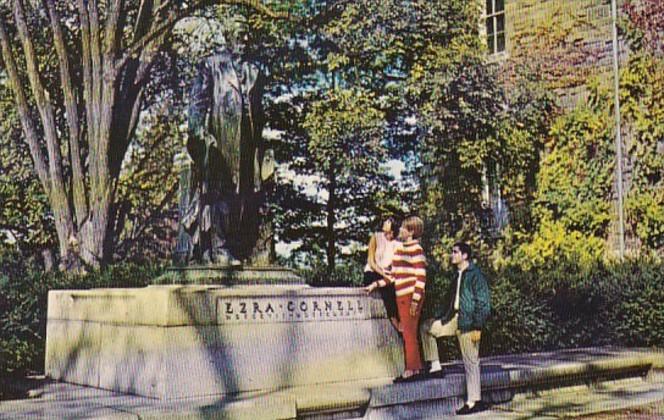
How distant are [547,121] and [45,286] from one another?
12.4 meters

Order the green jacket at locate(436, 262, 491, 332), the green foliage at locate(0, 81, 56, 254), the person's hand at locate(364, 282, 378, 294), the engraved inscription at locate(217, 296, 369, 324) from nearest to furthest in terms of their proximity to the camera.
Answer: the engraved inscription at locate(217, 296, 369, 324), the green jacket at locate(436, 262, 491, 332), the person's hand at locate(364, 282, 378, 294), the green foliage at locate(0, 81, 56, 254)

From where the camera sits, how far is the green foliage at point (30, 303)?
13.0 metres

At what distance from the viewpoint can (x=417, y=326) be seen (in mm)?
10727

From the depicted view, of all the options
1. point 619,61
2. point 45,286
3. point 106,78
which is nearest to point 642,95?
point 619,61

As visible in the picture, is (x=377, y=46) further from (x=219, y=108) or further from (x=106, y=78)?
(x=219, y=108)

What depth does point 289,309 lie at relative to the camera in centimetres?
1001

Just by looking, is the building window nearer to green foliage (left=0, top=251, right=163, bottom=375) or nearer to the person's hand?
green foliage (left=0, top=251, right=163, bottom=375)

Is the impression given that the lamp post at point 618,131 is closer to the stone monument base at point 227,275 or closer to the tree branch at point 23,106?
the stone monument base at point 227,275

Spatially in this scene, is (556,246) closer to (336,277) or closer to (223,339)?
(336,277)

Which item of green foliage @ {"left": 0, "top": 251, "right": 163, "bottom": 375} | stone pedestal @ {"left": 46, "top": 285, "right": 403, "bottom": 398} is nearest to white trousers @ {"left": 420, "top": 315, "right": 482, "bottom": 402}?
stone pedestal @ {"left": 46, "top": 285, "right": 403, "bottom": 398}

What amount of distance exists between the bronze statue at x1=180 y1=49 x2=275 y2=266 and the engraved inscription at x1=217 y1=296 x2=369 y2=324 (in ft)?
2.92

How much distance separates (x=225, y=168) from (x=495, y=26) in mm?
14981

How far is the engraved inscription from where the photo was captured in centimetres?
950

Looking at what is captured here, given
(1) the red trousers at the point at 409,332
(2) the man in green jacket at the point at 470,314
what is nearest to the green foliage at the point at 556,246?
(1) the red trousers at the point at 409,332
